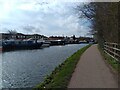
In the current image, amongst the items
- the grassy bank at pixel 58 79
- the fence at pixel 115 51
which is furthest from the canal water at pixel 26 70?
the fence at pixel 115 51

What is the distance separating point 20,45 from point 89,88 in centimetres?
6535

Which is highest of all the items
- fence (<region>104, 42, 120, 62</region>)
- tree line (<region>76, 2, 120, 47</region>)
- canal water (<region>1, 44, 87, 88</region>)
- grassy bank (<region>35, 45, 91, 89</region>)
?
tree line (<region>76, 2, 120, 47</region>)

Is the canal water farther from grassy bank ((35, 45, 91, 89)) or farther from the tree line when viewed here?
the tree line

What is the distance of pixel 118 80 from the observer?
10.4 metres

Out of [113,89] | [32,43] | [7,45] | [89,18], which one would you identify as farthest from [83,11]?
[32,43]

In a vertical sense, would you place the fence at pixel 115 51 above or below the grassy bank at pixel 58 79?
above

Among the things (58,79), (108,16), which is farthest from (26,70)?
(58,79)

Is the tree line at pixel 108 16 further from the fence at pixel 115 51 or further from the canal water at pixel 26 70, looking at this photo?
the canal water at pixel 26 70

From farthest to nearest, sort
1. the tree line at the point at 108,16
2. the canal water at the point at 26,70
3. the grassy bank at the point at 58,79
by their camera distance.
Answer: the canal water at the point at 26,70, the tree line at the point at 108,16, the grassy bank at the point at 58,79

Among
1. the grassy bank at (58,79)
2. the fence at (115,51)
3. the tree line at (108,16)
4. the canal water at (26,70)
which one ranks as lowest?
the canal water at (26,70)

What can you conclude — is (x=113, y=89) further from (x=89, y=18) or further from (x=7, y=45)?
(x=7, y=45)

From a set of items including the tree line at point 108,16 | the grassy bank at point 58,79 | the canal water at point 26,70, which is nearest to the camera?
the grassy bank at point 58,79

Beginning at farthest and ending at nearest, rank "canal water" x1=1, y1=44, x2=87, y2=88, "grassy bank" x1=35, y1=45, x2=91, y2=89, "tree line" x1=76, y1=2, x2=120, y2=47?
"canal water" x1=1, y1=44, x2=87, y2=88 → "tree line" x1=76, y1=2, x2=120, y2=47 → "grassy bank" x1=35, y1=45, x2=91, y2=89

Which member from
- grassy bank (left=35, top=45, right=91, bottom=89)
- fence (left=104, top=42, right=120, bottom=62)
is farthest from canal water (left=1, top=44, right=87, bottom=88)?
fence (left=104, top=42, right=120, bottom=62)
